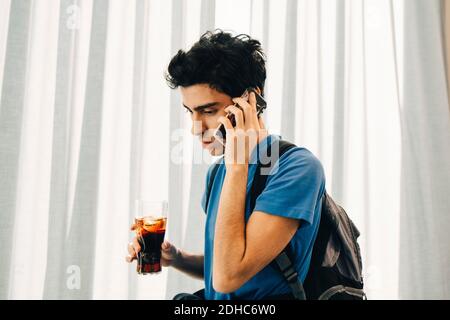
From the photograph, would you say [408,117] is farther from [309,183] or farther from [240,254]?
[240,254]

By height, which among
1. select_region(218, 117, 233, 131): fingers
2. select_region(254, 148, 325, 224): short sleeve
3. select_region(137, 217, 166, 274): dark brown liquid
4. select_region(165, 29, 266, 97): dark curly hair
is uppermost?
select_region(165, 29, 266, 97): dark curly hair

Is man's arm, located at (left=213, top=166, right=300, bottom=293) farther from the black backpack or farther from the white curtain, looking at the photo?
the white curtain

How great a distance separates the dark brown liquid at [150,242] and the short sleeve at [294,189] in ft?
0.85

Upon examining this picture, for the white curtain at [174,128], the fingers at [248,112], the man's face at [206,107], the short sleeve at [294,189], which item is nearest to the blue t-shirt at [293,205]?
the short sleeve at [294,189]

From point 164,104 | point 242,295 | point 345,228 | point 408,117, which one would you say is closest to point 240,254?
point 242,295

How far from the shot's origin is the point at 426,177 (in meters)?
1.89

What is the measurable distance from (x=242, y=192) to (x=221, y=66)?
34 centimetres

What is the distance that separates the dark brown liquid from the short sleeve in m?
0.26

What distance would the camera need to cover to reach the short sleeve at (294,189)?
2.81 ft

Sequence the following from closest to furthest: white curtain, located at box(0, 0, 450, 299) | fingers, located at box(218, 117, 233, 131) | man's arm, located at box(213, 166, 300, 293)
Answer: man's arm, located at box(213, 166, 300, 293) → fingers, located at box(218, 117, 233, 131) → white curtain, located at box(0, 0, 450, 299)

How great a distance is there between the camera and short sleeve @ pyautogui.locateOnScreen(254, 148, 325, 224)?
0.86 metres

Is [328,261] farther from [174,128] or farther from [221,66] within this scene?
[174,128]

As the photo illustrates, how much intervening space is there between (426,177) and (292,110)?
0.68 m

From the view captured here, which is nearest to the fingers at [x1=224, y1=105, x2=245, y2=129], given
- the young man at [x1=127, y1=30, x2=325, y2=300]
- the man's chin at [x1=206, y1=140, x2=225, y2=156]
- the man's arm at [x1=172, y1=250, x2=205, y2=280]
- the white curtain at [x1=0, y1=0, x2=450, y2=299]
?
the young man at [x1=127, y1=30, x2=325, y2=300]
